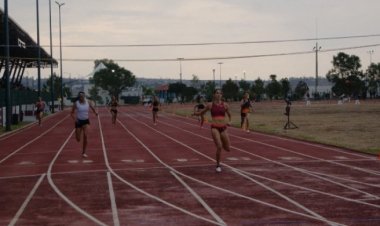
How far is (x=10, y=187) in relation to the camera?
12.0 meters

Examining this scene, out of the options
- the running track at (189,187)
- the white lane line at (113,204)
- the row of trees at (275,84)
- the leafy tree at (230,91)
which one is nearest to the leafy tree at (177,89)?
the row of trees at (275,84)

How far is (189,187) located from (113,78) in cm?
13820

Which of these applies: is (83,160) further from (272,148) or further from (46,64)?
(46,64)

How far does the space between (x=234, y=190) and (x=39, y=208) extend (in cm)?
351

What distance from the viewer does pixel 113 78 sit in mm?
148250

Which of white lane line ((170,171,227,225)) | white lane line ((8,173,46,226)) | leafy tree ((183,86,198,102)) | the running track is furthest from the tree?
white lane line ((170,171,227,225))

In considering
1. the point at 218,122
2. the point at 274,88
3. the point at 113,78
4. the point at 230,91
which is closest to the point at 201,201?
the point at 218,122

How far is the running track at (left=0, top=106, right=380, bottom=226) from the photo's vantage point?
8.81 meters

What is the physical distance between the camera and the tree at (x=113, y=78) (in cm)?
14812

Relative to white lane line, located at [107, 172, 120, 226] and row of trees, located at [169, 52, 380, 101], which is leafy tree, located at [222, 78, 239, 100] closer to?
row of trees, located at [169, 52, 380, 101]

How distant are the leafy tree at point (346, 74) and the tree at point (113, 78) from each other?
182 ft

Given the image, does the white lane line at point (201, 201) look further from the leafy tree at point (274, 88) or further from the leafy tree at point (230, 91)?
the leafy tree at point (274, 88)

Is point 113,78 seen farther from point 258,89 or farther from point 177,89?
point 258,89

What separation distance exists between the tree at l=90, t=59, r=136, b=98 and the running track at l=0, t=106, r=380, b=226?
129252mm
